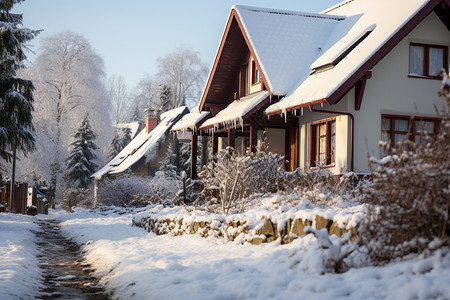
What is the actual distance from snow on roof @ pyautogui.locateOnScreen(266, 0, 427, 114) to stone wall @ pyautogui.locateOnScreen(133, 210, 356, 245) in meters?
4.58

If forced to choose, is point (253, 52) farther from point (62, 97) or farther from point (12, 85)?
point (62, 97)

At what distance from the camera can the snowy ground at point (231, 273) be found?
4961 millimetres

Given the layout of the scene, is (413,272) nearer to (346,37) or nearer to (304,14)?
(346,37)

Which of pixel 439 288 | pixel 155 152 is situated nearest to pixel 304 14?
pixel 439 288

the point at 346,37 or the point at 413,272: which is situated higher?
the point at 346,37

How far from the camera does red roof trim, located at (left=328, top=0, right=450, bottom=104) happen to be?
13.5m

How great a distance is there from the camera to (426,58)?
50.5ft

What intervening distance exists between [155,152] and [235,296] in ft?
99.2

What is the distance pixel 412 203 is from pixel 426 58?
11.3 meters

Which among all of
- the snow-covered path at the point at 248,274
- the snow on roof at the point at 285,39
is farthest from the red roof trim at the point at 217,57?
the snow-covered path at the point at 248,274

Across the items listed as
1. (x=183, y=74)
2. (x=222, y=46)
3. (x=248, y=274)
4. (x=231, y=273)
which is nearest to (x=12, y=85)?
(x=222, y=46)

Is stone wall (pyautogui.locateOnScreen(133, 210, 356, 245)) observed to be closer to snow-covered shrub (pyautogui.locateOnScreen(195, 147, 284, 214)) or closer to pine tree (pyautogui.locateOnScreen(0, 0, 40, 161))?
snow-covered shrub (pyautogui.locateOnScreen(195, 147, 284, 214))

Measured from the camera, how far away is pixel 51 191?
42.3 meters

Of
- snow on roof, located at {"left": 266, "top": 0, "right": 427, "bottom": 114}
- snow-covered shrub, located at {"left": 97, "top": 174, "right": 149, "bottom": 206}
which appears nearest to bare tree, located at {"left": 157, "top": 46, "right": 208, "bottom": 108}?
snow-covered shrub, located at {"left": 97, "top": 174, "right": 149, "bottom": 206}
